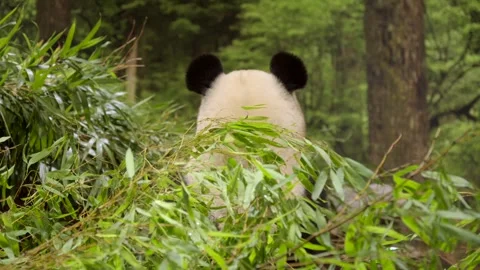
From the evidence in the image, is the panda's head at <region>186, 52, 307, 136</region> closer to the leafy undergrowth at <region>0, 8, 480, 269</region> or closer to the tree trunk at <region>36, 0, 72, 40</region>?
the leafy undergrowth at <region>0, 8, 480, 269</region>

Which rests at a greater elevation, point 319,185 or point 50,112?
point 319,185

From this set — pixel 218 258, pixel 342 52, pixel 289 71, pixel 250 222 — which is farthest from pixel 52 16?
pixel 218 258

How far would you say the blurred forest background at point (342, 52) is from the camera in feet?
14.2

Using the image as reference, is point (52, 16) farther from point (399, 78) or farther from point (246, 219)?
A: point (246, 219)

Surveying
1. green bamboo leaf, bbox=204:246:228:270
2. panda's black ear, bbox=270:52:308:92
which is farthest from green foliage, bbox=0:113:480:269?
Answer: panda's black ear, bbox=270:52:308:92

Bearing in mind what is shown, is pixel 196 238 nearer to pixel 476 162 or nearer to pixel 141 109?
pixel 141 109

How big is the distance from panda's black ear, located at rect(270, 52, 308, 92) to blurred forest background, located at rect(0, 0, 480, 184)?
1615mm

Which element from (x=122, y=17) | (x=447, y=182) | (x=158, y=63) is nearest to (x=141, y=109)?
(x=122, y=17)

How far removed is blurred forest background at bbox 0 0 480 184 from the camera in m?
4.32

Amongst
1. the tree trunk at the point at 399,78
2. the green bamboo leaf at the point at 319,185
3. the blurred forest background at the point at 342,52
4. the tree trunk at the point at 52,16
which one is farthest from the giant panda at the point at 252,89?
the tree trunk at the point at 399,78

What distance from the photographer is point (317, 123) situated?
17.3 feet

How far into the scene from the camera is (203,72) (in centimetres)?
231

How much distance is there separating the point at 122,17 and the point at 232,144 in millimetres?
2880

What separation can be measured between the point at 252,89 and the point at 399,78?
91.1 inches
